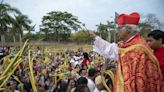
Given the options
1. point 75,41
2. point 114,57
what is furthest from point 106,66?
point 75,41

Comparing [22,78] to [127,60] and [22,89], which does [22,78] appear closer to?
[22,89]

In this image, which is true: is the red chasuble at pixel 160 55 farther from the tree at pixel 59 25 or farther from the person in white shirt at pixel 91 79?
the tree at pixel 59 25

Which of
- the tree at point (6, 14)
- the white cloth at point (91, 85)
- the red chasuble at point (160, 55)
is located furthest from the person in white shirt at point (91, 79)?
the tree at point (6, 14)

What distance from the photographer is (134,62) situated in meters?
4.30

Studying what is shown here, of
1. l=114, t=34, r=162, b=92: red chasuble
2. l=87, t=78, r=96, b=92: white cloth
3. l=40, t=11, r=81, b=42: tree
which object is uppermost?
l=114, t=34, r=162, b=92: red chasuble

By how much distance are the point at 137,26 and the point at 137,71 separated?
54 cm

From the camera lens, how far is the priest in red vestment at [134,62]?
4.25m

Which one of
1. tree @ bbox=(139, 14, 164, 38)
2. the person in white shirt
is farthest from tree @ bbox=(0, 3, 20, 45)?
the person in white shirt

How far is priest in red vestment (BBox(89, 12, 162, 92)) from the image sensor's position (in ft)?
13.9

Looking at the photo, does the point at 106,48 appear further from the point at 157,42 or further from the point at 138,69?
the point at 138,69

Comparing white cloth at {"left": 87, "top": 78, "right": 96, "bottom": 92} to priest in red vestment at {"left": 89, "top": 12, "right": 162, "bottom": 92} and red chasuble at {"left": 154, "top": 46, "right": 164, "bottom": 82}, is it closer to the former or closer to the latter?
red chasuble at {"left": 154, "top": 46, "right": 164, "bottom": 82}

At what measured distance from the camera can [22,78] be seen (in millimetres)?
9602

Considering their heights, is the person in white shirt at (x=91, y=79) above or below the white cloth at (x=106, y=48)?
below

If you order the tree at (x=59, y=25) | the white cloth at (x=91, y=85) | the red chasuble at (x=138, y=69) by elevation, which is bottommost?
the tree at (x=59, y=25)
